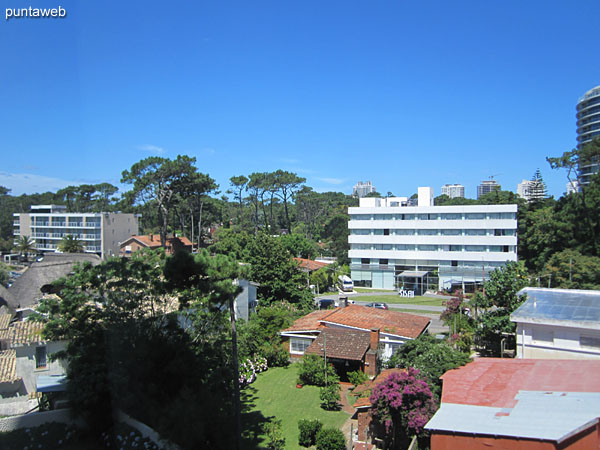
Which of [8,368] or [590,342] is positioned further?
[590,342]

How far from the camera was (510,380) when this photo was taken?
9.43m

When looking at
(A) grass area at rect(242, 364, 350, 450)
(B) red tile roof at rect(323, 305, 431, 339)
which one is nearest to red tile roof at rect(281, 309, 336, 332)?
(B) red tile roof at rect(323, 305, 431, 339)

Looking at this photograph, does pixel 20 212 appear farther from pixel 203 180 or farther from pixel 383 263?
pixel 383 263

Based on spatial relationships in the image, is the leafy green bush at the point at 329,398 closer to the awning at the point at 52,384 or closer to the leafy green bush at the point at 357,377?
the leafy green bush at the point at 357,377

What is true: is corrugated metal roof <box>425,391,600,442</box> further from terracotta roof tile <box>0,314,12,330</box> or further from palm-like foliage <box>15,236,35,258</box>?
palm-like foliage <box>15,236,35,258</box>

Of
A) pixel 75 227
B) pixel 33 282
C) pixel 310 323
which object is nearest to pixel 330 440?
pixel 310 323

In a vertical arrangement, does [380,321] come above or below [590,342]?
below

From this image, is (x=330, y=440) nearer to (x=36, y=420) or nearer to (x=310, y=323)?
(x=36, y=420)

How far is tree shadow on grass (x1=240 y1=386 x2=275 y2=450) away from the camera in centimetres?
938

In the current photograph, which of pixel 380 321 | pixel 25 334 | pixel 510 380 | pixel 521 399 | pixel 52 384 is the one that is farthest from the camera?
pixel 380 321

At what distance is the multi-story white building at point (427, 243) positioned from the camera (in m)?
30.8

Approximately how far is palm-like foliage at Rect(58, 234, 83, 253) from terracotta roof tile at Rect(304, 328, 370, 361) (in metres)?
16.9

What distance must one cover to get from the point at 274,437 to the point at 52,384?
4.56 meters

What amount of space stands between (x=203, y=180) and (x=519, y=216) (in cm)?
2638
